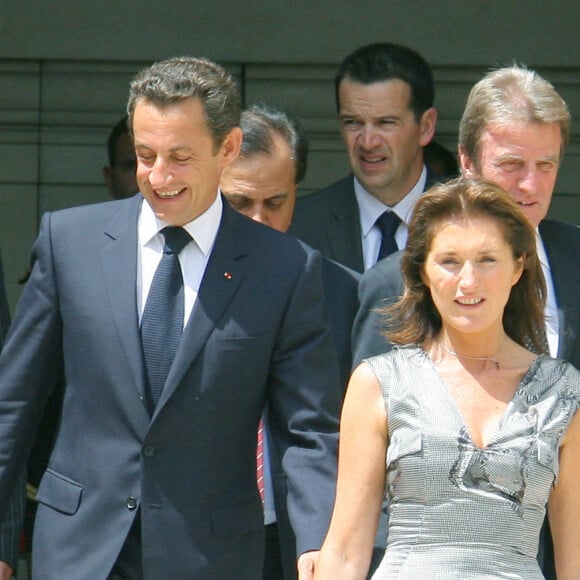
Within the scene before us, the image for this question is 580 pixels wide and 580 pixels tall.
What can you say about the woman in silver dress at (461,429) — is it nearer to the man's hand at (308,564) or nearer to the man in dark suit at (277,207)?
the man's hand at (308,564)

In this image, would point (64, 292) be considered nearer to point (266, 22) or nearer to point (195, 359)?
point (195, 359)

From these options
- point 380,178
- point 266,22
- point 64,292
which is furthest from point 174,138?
point 266,22

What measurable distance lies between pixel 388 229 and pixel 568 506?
1.73m

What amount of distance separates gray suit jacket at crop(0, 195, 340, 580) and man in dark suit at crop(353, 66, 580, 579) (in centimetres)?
24

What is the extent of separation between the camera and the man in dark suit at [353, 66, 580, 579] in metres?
4.48

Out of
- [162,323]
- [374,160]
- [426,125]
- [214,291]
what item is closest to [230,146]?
[214,291]

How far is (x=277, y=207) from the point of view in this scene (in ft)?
16.6

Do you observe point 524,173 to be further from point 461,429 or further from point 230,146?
point 461,429

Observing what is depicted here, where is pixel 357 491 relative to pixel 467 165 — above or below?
below

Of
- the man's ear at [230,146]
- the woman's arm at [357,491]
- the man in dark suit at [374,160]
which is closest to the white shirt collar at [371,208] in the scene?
the man in dark suit at [374,160]

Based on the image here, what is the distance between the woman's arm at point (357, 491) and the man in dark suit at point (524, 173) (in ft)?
1.68

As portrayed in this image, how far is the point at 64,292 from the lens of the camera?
4234mm

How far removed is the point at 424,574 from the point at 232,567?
0.57 metres

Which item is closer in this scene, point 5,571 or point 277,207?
point 5,571
